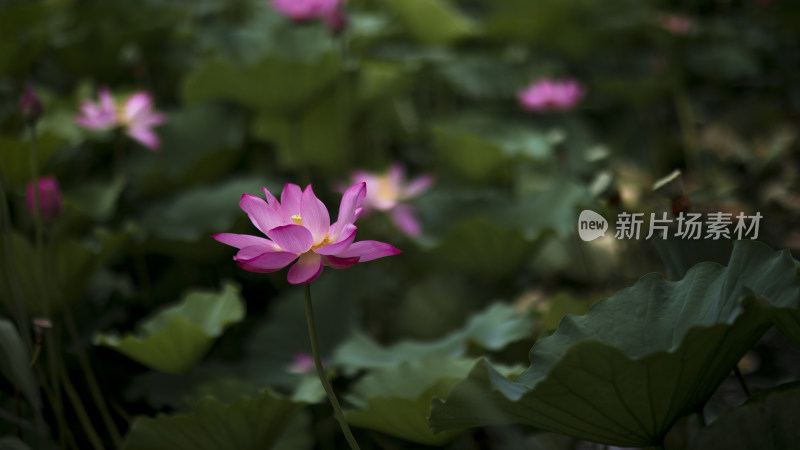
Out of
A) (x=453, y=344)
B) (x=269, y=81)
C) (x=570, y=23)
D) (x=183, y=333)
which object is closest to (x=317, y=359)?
(x=183, y=333)

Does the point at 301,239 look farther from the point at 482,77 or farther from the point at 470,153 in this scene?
the point at 482,77

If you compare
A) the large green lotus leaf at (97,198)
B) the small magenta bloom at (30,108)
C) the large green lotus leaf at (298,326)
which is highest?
the small magenta bloom at (30,108)

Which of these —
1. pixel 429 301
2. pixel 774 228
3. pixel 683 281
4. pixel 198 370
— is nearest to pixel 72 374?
pixel 198 370

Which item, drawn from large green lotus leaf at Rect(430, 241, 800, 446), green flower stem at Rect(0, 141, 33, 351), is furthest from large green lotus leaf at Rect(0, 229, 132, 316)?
large green lotus leaf at Rect(430, 241, 800, 446)

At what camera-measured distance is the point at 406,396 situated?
0.87 m

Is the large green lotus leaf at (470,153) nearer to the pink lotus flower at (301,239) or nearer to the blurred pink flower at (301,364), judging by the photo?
the blurred pink flower at (301,364)

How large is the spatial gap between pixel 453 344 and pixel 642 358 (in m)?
0.50

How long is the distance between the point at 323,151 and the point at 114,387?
0.74 meters

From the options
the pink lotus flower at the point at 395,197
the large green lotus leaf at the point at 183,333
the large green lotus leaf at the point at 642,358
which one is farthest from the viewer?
the pink lotus flower at the point at 395,197

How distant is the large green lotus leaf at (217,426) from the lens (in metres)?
0.76

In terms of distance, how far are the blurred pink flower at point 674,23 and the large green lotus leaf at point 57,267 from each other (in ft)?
4.98

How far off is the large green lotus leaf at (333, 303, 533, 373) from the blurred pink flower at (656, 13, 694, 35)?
1228 millimetres

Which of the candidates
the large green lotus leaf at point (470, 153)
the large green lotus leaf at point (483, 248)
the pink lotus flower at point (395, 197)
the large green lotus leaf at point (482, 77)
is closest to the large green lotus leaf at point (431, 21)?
the large green lotus leaf at point (482, 77)

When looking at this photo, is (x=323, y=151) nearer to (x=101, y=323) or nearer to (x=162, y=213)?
(x=162, y=213)
